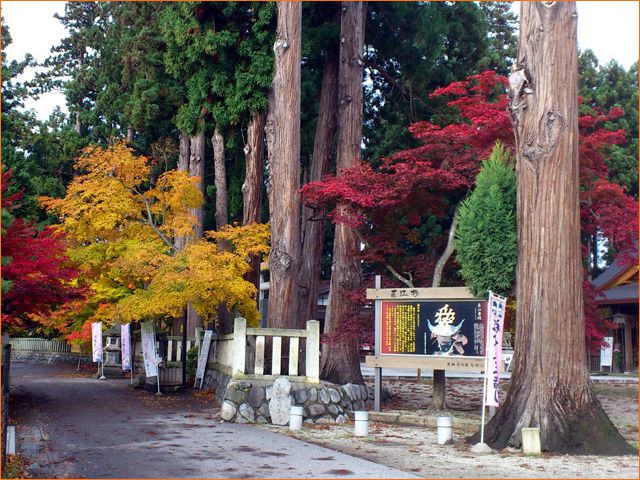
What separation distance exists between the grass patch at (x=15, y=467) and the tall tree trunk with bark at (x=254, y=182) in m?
11.2

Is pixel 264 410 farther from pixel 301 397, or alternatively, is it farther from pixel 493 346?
pixel 493 346

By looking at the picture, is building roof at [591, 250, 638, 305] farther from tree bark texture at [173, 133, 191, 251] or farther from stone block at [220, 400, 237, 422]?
stone block at [220, 400, 237, 422]

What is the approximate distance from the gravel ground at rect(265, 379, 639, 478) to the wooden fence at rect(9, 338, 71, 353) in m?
24.2

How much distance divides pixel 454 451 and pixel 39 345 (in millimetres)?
33631

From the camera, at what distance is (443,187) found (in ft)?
50.4

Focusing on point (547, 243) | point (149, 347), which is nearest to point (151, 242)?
point (149, 347)

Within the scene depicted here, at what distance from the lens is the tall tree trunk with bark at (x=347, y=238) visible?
59.1ft

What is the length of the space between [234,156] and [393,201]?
12337 mm

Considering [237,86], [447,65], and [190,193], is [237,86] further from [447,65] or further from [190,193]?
[447,65]

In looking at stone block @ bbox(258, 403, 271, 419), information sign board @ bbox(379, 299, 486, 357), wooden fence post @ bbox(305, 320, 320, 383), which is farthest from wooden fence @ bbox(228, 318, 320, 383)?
information sign board @ bbox(379, 299, 486, 357)

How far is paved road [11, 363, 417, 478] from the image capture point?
904 centimetres

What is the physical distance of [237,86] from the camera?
1972 centimetres

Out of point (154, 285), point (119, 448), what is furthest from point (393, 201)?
point (119, 448)

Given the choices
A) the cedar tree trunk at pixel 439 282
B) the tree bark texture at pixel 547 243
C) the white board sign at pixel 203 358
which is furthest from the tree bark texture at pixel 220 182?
the tree bark texture at pixel 547 243
